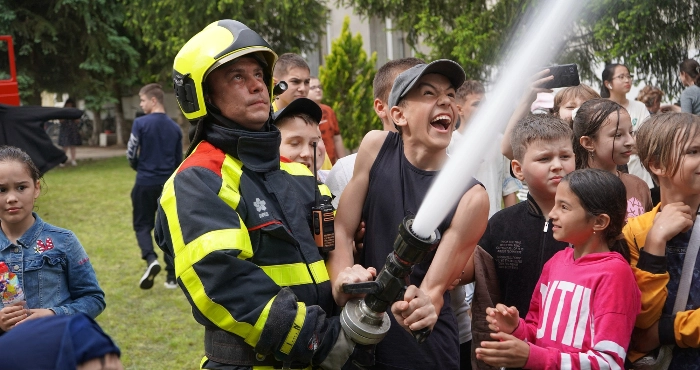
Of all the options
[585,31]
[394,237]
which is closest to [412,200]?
[394,237]

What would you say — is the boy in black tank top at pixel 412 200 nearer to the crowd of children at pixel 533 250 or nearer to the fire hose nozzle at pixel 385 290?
the crowd of children at pixel 533 250

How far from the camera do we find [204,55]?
2850 millimetres

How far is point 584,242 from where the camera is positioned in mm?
3094

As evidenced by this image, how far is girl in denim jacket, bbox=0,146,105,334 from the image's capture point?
3.88 m


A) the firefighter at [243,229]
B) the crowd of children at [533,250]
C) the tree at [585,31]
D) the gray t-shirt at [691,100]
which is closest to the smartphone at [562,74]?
the crowd of children at [533,250]

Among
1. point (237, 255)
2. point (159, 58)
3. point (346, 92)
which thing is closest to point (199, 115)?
point (237, 255)

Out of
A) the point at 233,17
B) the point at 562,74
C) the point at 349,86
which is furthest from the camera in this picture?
the point at 233,17

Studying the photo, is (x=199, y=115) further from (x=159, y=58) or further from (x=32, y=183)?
(x=159, y=58)

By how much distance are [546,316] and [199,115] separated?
5.04ft

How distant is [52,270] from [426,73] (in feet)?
7.09

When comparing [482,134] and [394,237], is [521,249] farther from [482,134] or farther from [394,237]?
[482,134]

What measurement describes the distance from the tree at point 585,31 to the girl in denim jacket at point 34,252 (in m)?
8.49

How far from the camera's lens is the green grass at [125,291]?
23.1 ft

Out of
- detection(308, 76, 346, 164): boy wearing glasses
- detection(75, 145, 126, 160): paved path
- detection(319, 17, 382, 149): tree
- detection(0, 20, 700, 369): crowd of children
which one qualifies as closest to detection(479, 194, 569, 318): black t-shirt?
detection(0, 20, 700, 369): crowd of children
